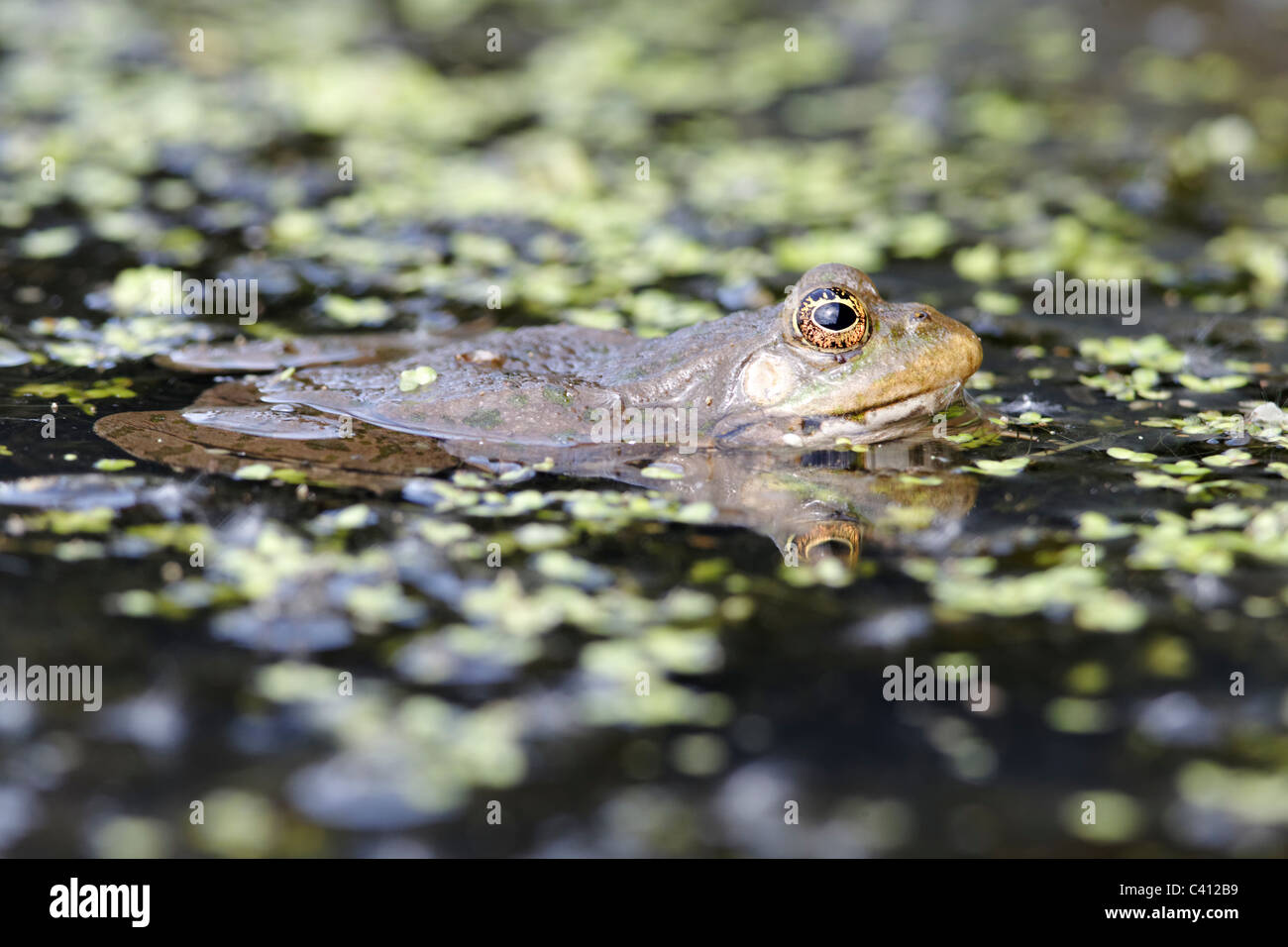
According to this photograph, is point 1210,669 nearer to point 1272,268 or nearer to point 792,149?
point 1272,268

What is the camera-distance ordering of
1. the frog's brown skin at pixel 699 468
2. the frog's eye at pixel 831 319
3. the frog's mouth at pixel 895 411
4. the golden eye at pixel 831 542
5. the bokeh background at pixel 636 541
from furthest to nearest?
the frog's mouth at pixel 895 411, the frog's eye at pixel 831 319, the frog's brown skin at pixel 699 468, the golden eye at pixel 831 542, the bokeh background at pixel 636 541

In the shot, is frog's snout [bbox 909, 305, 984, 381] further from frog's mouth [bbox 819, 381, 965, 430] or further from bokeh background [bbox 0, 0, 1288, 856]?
bokeh background [bbox 0, 0, 1288, 856]

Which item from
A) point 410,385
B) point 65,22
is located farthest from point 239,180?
point 65,22

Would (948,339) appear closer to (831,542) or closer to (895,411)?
(895,411)

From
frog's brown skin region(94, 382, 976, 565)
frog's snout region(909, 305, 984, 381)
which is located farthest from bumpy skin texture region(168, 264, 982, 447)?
frog's brown skin region(94, 382, 976, 565)

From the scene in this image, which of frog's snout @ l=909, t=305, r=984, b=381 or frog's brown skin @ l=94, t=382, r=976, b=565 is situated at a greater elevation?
frog's snout @ l=909, t=305, r=984, b=381

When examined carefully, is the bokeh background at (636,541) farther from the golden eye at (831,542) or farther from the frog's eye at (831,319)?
the frog's eye at (831,319)

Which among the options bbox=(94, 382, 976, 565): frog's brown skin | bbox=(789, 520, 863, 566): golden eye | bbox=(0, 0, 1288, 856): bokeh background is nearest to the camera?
bbox=(0, 0, 1288, 856): bokeh background

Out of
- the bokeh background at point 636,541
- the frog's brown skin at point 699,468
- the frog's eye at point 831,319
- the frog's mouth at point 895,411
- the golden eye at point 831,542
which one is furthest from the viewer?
the frog's mouth at point 895,411

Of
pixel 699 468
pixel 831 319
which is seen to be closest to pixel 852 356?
pixel 831 319

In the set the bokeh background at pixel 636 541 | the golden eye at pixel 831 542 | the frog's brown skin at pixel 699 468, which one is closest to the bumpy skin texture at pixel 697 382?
the frog's brown skin at pixel 699 468
